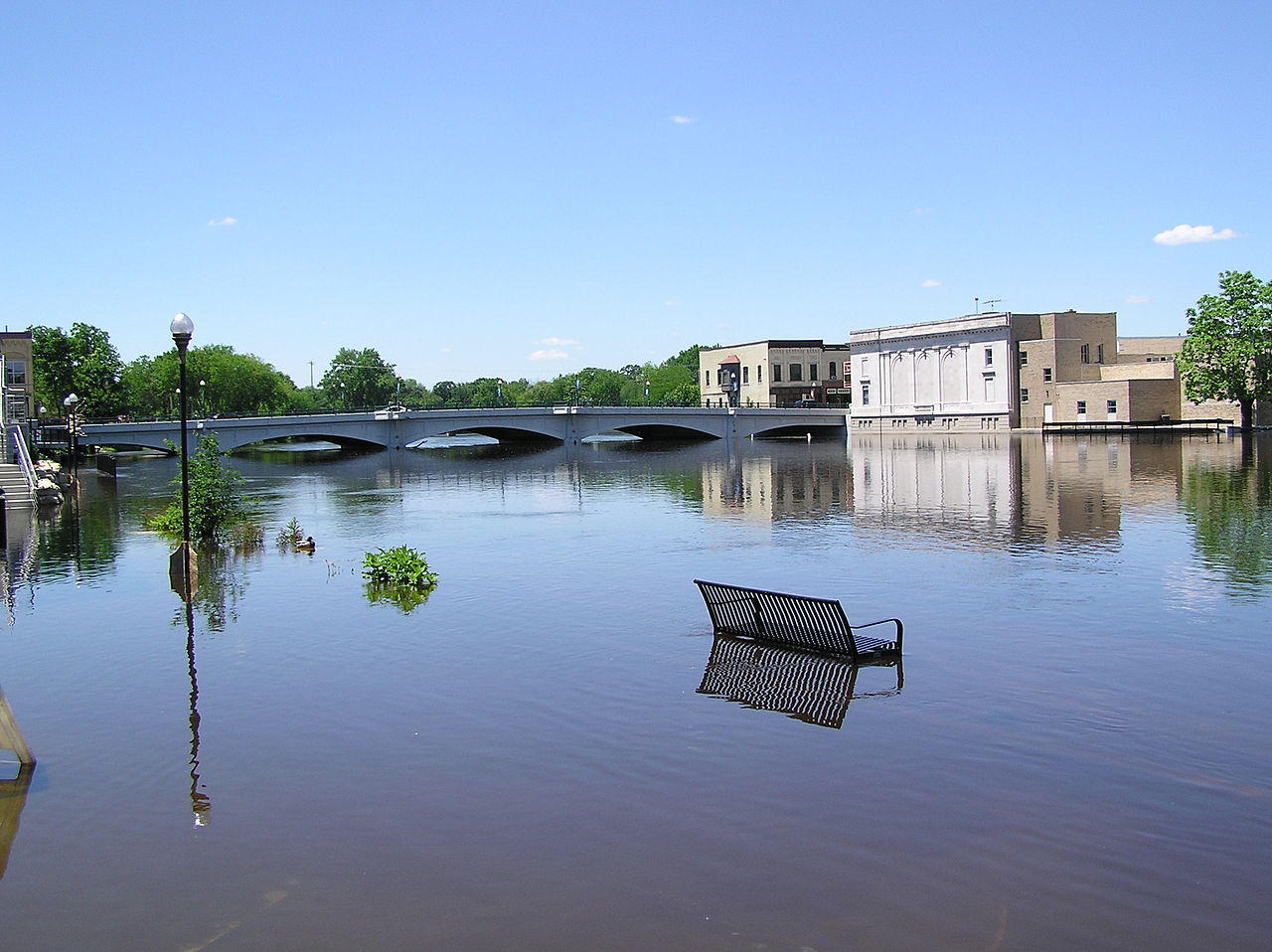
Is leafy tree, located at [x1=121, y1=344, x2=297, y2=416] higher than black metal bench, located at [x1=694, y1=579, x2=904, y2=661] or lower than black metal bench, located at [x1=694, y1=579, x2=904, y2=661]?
higher

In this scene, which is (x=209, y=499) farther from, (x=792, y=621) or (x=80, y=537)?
(x=792, y=621)

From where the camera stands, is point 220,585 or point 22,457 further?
point 22,457

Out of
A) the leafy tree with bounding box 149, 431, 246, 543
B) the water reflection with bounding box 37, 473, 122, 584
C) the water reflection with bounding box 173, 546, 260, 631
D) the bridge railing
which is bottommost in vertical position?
the water reflection with bounding box 173, 546, 260, 631

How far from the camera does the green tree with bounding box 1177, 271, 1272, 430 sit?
82625 millimetres

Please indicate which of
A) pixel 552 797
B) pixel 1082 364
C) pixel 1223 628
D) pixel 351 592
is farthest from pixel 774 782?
pixel 1082 364

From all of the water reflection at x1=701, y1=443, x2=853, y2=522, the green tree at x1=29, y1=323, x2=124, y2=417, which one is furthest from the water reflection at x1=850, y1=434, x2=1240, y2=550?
the green tree at x1=29, y1=323, x2=124, y2=417

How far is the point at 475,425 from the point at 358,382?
3410 inches

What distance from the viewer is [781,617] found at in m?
17.1

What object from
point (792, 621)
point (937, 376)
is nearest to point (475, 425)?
point (937, 376)

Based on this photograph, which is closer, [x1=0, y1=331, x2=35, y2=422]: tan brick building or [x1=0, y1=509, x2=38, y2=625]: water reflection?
[x1=0, y1=509, x2=38, y2=625]: water reflection

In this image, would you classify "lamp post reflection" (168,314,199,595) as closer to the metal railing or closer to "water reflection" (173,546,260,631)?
"water reflection" (173,546,260,631)

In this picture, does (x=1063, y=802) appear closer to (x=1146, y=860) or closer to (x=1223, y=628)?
(x=1146, y=860)

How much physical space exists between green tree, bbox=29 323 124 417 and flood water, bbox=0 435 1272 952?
8825cm

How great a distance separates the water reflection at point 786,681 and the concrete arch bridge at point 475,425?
74908 mm
